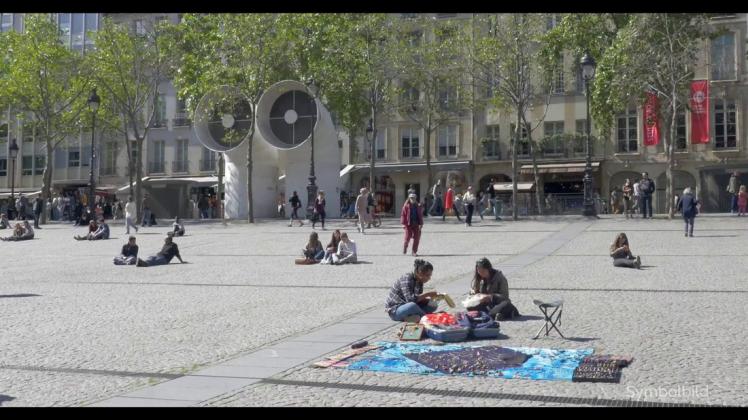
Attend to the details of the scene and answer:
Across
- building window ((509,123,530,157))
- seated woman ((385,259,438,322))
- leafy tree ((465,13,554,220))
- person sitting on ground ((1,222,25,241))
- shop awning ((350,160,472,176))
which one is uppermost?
leafy tree ((465,13,554,220))

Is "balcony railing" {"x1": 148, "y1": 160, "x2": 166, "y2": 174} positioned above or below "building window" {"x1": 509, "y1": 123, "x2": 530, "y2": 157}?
below

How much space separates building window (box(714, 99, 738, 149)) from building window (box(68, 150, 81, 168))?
153 ft

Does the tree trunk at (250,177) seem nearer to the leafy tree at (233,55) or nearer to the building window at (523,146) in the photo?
the leafy tree at (233,55)

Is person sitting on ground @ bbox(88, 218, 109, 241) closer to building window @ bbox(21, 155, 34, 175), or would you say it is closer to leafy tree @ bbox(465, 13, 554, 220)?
leafy tree @ bbox(465, 13, 554, 220)

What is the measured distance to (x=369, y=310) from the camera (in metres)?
11.1

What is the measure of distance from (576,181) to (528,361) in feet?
144

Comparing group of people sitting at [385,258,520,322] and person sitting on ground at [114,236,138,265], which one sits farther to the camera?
person sitting on ground at [114,236,138,265]

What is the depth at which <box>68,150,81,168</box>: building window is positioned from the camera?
64812mm

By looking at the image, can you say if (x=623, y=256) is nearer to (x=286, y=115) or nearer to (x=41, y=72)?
(x=286, y=115)

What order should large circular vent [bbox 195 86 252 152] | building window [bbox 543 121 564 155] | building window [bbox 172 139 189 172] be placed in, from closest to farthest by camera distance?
large circular vent [bbox 195 86 252 152], building window [bbox 543 121 564 155], building window [bbox 172 139 189 172]

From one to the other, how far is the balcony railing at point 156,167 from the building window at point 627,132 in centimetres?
3310

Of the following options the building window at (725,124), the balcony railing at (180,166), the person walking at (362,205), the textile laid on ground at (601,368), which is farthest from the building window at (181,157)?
the textile laid on ground at (601,368)

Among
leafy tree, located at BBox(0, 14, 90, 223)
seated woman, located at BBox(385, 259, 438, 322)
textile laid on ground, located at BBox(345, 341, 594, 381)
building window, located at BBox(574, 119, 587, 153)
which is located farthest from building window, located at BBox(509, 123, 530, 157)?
textile laid on ground, located at BBox(345, 341, 594, 381)

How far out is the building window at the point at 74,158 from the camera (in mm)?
64812
